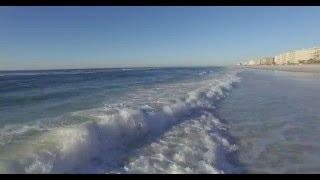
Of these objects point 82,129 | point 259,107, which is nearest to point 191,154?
point 82,129

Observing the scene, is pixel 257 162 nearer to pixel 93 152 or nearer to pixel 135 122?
pixel 93 152

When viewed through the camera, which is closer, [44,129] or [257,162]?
[257,162]

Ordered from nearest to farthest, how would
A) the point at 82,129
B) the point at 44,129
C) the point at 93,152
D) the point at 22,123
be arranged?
the point at 93,152, the point at 82,129, the point at 44,129, the point at 22,123

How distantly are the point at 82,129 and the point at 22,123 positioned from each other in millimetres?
2529

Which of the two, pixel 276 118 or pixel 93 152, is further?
pixel 276 118

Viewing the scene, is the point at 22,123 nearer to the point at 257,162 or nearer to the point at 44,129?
the point at 44,129

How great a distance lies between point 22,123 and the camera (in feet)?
25.1

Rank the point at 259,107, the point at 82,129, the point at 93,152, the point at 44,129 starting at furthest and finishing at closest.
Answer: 1. the point at 259,107
2. the point at 44,129
3. the point at 82,129
4. the point at 93,152

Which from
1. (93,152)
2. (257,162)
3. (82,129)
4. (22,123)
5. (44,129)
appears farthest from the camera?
(22,123)

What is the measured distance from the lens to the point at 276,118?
25.5 feet
